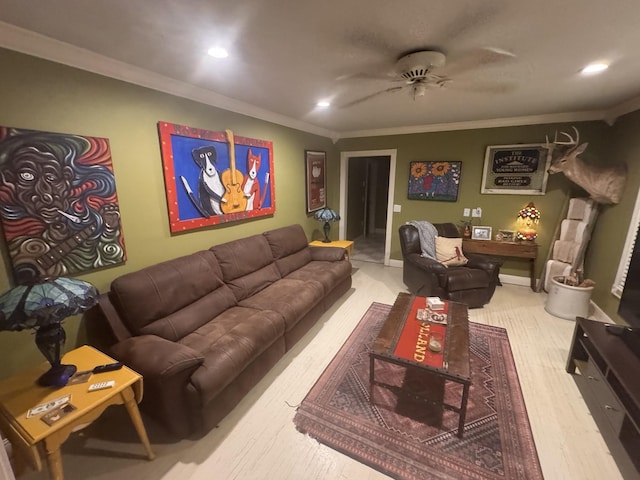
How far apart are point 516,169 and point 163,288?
14.5 feet

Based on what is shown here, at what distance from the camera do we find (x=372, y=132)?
4605 mm

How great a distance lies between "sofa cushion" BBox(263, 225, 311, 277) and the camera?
10.7 feet

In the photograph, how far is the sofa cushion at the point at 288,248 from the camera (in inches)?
128

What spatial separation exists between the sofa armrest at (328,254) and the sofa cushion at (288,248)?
0.10m

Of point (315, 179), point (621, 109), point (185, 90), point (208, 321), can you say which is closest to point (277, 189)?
point (315, 179)

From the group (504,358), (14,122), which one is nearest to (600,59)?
(504,358)

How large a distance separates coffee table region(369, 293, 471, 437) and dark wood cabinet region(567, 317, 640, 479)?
776mm

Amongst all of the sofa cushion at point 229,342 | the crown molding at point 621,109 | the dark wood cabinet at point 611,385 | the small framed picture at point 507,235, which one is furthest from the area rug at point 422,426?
the crown molding at point 621,109

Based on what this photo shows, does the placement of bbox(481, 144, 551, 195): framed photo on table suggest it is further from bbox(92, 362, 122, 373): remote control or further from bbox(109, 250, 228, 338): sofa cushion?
bbox(92, 362, 122, 373): remote control

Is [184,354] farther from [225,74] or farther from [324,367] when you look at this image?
[225,74]

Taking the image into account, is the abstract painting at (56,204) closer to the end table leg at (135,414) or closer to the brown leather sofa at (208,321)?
the brown leather sofa at (208,321)

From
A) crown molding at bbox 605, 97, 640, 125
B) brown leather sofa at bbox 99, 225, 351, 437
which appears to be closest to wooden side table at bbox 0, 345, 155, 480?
brown leather sofa at bbox 99, 225, 351, 437

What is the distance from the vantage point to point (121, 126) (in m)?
2.00

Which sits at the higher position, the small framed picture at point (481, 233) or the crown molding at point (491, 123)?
the crown molding at point (491, 123)
